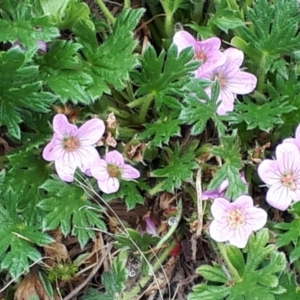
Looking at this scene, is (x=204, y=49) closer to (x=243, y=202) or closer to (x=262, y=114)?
(x=262, y=114)

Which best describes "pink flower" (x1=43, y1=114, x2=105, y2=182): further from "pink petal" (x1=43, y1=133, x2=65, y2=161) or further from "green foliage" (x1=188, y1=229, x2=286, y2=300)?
"green foliage" (x1=188, y1=229, x2=286, y2=300)

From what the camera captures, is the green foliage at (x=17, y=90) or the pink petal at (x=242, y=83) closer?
the green foliage at (x=17, y=90)

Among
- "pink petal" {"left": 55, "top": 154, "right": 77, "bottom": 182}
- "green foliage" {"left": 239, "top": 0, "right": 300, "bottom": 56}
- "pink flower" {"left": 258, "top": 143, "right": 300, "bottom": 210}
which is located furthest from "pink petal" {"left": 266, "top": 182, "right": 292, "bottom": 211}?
"pink petal" {"left": 55, "top": 154, "right": 77, "bottom": 182}

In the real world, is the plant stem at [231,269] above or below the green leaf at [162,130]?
below

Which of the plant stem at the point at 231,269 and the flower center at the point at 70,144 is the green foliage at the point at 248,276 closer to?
the plant stem at the point at 231,269

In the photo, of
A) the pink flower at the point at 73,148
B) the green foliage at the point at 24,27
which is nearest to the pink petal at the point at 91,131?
the pink flower at the point at 73,148

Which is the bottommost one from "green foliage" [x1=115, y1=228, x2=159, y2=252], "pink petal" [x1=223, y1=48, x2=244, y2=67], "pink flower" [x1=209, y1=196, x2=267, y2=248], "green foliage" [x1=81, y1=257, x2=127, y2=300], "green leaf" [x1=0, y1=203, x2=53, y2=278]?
"green foliage" [x1=81, y1=257, x2=127, y2=300]

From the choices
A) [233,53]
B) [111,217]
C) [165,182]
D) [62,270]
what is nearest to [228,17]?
Answer: [233,53]
